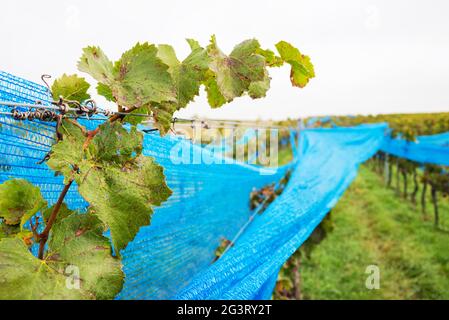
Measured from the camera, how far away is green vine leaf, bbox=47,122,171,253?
2.77ft

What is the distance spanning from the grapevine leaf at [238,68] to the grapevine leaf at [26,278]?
57 cm

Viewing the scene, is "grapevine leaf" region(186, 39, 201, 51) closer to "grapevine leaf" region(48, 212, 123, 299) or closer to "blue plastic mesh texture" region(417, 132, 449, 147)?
"grapevine leaf" region(48, 212, 123, 299)

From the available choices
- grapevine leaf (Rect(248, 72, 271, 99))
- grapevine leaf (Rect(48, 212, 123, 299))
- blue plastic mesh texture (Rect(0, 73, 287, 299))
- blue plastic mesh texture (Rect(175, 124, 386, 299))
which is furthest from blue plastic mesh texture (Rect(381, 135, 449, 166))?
grapevine leaf (Rect(48, 212, 123, 299))

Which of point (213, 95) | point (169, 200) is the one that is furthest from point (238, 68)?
point (169, 200)

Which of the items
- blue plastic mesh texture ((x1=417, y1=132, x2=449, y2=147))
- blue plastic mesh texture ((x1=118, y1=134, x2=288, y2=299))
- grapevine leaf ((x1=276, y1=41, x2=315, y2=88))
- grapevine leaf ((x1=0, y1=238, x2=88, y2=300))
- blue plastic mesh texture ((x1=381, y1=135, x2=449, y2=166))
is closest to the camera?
grapevine leaf ((x1=0, y1=238, x2=88, y2=300))

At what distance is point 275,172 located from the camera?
12.7ft

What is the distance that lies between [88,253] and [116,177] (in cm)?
16

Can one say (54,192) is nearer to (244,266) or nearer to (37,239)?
(37,239)

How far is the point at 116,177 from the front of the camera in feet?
2.96

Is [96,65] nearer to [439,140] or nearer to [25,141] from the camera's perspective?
[25,141]

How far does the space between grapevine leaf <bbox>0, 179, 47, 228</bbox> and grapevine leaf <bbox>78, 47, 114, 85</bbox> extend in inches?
10.5

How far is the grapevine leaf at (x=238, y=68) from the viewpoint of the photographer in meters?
1.11

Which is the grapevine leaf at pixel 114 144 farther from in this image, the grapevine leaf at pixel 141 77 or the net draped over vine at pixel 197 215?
the net draped over vine at pixel 197 215

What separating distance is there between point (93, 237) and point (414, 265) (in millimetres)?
5848
